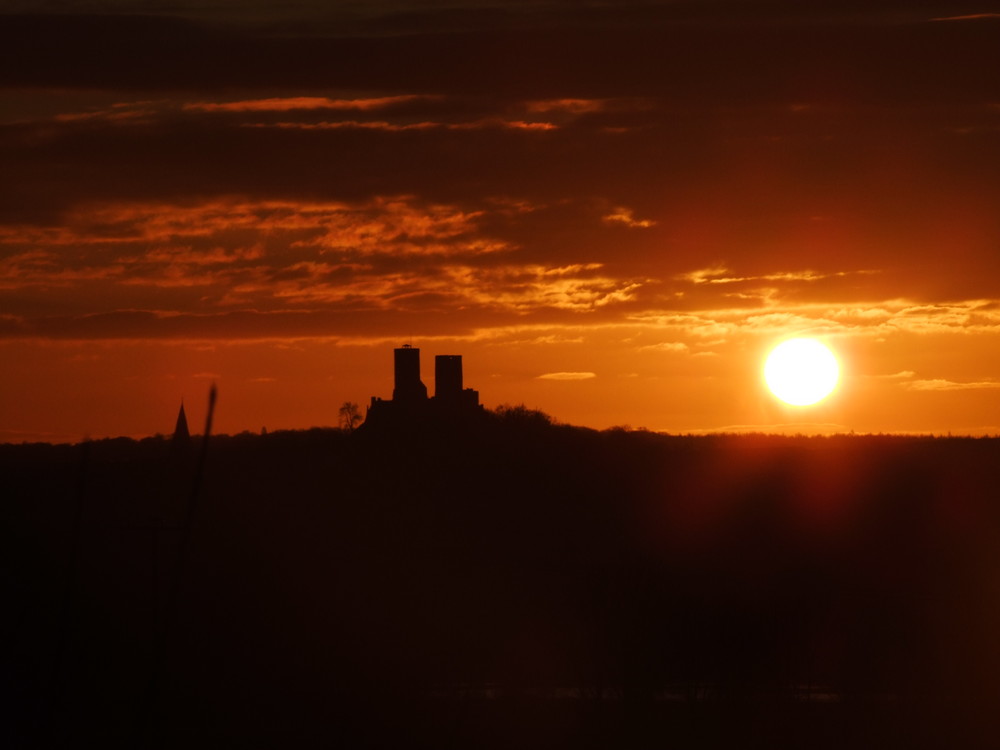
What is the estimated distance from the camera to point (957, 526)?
200 feet

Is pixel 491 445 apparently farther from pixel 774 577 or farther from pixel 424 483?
pixel 774 577

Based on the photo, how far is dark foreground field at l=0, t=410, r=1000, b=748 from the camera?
29.4 m

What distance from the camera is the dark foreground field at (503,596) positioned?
29438 millimetres

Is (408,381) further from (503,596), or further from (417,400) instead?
(503,596)

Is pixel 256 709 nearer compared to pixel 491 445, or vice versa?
pixel 256 709

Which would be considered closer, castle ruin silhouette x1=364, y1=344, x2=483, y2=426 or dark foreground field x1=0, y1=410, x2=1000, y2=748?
dark foreground field x1=0, y1=410, x2=1000, y2=748

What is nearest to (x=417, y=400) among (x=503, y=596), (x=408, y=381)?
(x=408, y=381)

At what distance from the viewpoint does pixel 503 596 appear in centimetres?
4766

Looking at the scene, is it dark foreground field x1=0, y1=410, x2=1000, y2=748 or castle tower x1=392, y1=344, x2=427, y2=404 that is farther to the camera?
castle tower x1=392, y1=344, x2=427, y2=404

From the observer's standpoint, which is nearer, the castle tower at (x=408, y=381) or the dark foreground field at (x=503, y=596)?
the dark foreground field at (x=503, y=596)

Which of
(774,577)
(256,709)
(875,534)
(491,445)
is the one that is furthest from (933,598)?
(491,445)

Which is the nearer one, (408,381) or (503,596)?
(503,596)

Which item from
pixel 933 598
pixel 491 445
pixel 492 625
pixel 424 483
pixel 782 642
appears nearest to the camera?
pixel 782 642

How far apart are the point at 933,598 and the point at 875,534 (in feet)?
39.3
